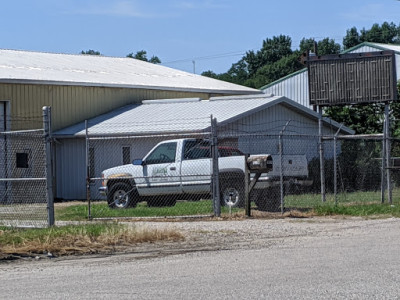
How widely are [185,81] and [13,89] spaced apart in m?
11.6

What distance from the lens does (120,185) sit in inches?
882

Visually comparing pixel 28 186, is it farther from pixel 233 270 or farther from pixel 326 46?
pixel 326 46

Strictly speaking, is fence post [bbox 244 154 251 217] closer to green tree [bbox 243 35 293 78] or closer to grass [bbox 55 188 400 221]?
grass [bbox 55 188 400 221]

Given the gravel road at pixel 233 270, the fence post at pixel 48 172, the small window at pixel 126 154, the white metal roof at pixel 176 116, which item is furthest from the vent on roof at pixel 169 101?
the gravel road at pixel 233 270

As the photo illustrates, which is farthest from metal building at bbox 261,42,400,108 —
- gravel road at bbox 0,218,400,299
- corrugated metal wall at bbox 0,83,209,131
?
gravel road at bbox 0,218,400,299

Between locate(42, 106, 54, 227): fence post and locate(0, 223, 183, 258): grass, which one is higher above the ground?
locate(42, 106, 54, 227): fence post

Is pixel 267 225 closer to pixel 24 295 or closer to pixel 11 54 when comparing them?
pixel 24 295

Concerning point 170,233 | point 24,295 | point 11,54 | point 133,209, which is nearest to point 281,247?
point 170,233

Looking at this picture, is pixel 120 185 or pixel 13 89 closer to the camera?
pixel 120 185

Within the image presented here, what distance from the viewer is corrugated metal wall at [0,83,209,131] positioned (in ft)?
103

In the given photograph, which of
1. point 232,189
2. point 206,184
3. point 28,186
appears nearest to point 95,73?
point 28,186

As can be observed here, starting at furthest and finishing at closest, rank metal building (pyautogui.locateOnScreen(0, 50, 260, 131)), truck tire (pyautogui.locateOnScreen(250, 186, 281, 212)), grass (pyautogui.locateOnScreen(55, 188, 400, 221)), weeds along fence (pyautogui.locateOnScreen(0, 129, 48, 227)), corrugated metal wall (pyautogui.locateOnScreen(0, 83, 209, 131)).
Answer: metal building (pyautogui.locateOnScreen(0, 50, 260, 131)) → corrugated metal wall (pyautogui.locateOnScreen(0, 83, 209, 131)) → truck tire (pyautogui.locateOnScreen(250, 186, 281, 212)) → grass (pyautogui.locateOnScreen(55, 188, 400, 221)) → weeds along fence (pyautogui.locateOnScreen(0, 129, 48, 227))

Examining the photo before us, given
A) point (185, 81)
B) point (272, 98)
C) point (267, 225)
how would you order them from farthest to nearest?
point (185, 81) → point (272, 98) → point (267, 225)

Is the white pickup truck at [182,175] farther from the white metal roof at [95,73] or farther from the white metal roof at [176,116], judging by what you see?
the white metal roof at [95,73]
